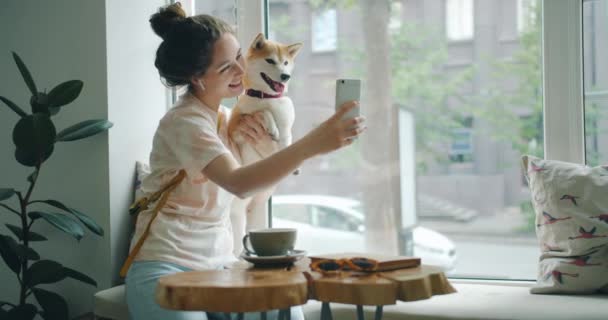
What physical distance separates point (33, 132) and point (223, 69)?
73 cm

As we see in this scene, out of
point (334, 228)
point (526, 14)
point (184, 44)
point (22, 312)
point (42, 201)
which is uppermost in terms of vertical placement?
point (526, 14)

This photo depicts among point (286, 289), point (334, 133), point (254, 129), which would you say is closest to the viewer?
point (286, 289)

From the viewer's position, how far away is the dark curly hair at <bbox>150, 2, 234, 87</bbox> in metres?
1.68

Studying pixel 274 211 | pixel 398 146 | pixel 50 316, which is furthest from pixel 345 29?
pixel 50 316

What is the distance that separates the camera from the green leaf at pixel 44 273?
81.4 inches

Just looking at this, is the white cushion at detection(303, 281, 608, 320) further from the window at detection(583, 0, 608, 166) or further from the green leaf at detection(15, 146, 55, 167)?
the green leaf at detection(15, 146, 55, 167)

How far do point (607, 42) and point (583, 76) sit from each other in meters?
0.13

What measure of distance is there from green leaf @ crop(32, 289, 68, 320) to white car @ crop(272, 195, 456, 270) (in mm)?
851

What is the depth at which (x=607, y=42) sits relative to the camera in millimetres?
2035

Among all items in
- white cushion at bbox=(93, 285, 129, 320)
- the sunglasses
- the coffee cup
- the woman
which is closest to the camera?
the sunglasses

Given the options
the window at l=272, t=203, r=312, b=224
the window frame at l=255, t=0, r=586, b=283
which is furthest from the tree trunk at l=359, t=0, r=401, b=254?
the window frame at l=255, t=0, r=586, b=283

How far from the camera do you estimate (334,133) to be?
144cm

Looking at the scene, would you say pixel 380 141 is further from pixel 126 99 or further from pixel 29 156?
pixel 29 156

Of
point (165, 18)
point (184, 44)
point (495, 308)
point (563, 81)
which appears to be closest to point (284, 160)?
point (184, 44)
